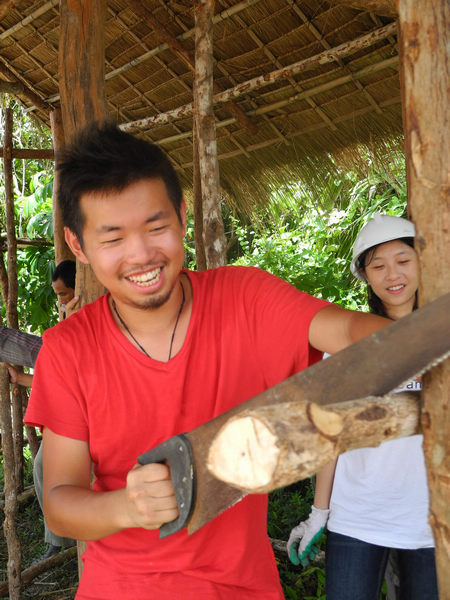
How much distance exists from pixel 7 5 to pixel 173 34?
1470 mm

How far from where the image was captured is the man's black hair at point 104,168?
5.14ft

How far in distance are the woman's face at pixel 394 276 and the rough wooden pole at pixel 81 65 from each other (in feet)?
4.33

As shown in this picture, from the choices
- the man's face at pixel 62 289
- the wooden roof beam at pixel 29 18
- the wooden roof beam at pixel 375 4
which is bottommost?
the man's face at pixel 62 289

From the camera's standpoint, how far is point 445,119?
1067 millimetres

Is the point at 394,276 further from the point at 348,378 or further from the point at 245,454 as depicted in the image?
the point at 245,454

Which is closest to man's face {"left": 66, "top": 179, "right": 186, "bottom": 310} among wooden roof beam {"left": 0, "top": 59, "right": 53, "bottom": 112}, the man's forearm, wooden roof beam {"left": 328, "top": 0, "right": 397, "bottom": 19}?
the man's forearm

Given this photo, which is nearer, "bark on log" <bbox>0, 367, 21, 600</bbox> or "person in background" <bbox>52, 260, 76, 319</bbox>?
"bark on log" <bbox>0, 367, 21, 600</bbox>

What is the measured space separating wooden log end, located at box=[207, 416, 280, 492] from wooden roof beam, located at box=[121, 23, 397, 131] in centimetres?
344

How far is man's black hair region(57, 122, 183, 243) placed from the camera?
1.57 m

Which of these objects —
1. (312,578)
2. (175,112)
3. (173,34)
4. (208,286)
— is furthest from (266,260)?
(208,286)

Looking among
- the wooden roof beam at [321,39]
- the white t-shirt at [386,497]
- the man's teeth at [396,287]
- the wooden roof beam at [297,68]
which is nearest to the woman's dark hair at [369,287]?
the man's teeth at [396,287]

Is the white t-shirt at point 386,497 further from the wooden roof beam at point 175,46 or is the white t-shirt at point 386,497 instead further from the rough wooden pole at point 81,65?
the wooden roof beam at point 175,46

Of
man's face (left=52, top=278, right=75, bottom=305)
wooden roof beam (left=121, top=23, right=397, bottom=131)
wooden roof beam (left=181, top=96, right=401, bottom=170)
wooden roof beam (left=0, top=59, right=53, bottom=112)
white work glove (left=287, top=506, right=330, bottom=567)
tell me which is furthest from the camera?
wooden roof beam (left=0, top=59, right=53, bottom=112)

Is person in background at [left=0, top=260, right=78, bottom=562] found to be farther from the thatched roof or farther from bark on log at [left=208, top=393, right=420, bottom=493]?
bark on log at [left=208, top=393, right=420, bottom=493]
